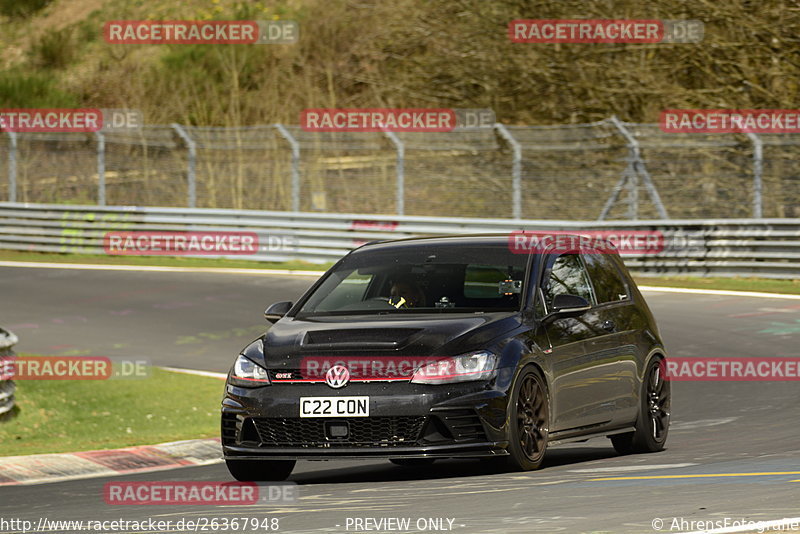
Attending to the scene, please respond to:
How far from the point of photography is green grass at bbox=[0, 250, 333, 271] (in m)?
28.9

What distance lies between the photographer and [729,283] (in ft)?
81.7

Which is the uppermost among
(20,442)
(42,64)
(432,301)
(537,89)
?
(42,64)

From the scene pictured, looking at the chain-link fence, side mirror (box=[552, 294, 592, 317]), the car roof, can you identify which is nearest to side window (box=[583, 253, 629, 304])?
the car roof

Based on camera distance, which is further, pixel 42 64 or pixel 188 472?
pixel 42 64

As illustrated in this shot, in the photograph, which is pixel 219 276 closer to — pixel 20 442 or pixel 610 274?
Result: pixel 20 442

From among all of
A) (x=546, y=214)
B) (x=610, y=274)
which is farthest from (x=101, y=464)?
(x=546, y=214)

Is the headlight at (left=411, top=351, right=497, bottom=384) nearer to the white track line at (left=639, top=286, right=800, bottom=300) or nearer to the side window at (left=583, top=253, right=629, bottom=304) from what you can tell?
the side window at (left=583, top=253, right=629, bottom=304)

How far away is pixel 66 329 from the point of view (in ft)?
68.0

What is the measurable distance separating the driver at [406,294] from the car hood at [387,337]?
383mm

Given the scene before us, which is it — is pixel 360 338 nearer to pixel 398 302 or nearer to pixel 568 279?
pixel 398 302

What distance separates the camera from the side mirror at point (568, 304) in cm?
992

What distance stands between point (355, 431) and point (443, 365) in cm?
64

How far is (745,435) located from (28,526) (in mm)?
5679

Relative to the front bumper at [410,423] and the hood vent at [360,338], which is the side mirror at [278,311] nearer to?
the hood vent at [360,338]
